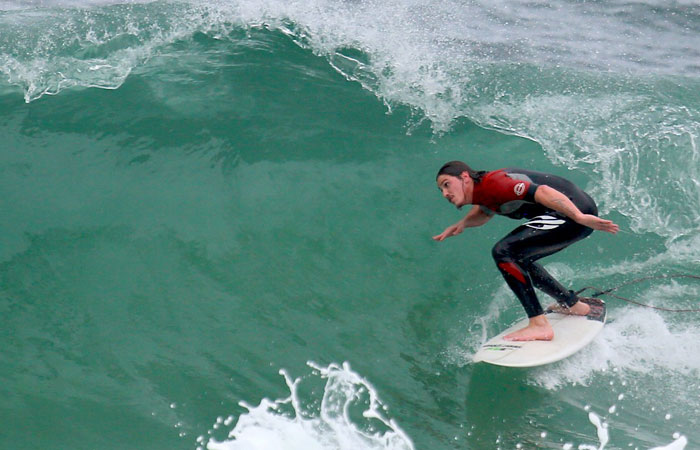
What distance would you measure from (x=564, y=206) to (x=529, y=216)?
0.37 metres

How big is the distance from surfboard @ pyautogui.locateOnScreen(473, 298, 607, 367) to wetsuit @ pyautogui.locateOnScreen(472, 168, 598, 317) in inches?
9.1

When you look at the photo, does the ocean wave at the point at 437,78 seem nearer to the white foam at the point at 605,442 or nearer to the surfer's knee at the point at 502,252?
the surfer's knee at the point at 502,252

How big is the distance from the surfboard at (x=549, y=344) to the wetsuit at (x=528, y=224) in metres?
0.23

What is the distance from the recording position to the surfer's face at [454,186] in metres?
4.62

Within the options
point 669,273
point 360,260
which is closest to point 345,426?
point 360,260

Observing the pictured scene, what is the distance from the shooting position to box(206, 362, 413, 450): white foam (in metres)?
4.06

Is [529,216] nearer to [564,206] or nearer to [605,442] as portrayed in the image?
[564,206]

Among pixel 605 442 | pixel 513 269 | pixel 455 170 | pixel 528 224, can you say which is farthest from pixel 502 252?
pixel 605 442

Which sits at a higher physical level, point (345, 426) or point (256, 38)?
point (256, 38)

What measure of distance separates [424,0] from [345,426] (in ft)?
26.9

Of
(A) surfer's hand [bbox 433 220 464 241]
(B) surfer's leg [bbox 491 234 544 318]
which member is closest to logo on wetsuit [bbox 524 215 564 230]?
(B) surfer's leg [bbox 491 234 544 318]

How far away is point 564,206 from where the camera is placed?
14.9 ft

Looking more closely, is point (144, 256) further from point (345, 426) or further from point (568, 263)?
point (568, 263)

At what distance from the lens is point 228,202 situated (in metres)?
6.35
